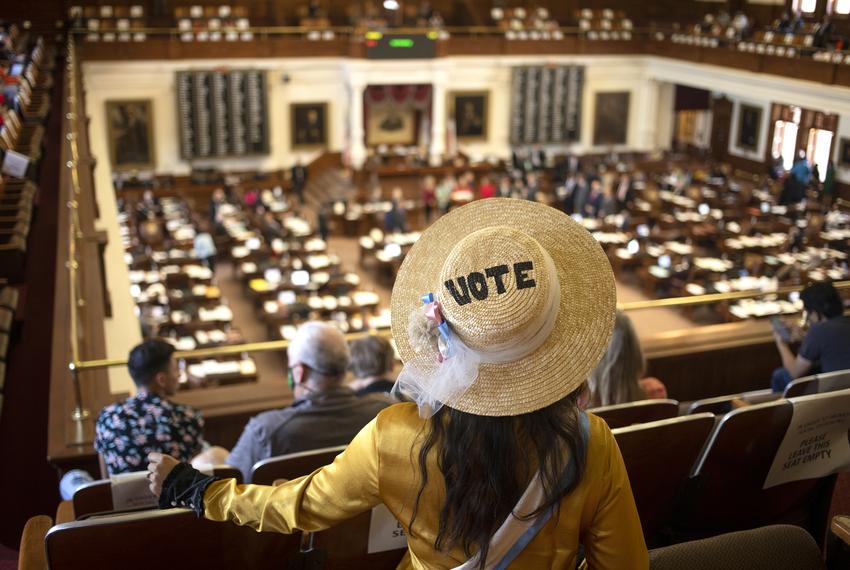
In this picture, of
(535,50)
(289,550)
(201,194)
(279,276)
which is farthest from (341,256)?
(289,550)

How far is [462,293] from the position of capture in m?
1.86

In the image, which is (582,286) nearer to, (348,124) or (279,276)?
(279,276)

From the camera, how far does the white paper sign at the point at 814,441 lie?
118 inches

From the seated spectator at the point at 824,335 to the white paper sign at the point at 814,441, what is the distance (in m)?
1.03

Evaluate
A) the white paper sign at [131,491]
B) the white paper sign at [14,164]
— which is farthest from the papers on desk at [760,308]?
the white paper sign at [131,491]

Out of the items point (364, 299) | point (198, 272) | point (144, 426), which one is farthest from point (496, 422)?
point (198, 272)

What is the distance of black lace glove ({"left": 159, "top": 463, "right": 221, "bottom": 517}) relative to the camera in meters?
2.13

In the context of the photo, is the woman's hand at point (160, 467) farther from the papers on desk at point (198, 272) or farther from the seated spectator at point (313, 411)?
the papers on desk at point (198, 272)

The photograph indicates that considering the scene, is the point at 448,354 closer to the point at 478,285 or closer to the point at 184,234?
the point at 478,285

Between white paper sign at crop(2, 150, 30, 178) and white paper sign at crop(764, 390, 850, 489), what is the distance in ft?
17.5

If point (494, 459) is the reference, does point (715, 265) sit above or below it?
below

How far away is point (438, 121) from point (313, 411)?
2028 cm

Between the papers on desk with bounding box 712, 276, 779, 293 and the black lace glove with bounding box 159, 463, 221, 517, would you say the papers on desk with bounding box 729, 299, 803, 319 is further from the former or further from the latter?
the black lace glove with bounding box 159, 463, 221, 517

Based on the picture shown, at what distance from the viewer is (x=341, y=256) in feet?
57.7
